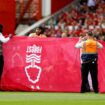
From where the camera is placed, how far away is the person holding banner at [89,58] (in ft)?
70.1

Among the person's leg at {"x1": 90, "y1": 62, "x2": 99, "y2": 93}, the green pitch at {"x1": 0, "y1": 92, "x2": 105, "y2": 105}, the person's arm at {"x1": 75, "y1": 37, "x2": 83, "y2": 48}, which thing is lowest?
the green pitch at {"x1": 0, "y1": 92, "x2": 105, "y2": 105}

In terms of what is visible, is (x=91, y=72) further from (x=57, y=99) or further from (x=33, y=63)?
Answer: (x=57, y=99)

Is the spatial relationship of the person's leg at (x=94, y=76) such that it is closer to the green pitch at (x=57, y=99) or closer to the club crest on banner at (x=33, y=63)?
the green pitch at (x=57, y=99)

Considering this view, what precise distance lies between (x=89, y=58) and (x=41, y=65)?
6.11 feet

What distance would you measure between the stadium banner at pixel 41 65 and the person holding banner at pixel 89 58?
725 mm

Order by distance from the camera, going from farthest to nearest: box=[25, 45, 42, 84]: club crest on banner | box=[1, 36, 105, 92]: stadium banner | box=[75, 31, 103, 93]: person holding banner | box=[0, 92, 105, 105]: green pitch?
box=[25, 45, 42, 84]: club crest on banner
box=[1, 36, 105, 92]: stadium banner
box=[75, 31, 103, 93]: person holding banner
box=[0, 92, 105, 105]: green pitch

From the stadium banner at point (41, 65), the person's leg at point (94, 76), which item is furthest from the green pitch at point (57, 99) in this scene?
the stadium banner at point (41, 65)

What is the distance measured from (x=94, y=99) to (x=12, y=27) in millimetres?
14985

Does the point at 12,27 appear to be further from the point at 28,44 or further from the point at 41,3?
the point at 28,44

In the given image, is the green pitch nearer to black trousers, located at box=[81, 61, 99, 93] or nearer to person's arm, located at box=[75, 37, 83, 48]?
black trousers, located at box=[81, 61, 99, 93]

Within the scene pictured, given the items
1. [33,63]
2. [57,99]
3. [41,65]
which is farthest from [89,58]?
[57,99]

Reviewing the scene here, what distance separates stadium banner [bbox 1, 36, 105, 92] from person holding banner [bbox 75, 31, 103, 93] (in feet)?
2.38

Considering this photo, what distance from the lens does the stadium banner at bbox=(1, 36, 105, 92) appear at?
2238 centimetres

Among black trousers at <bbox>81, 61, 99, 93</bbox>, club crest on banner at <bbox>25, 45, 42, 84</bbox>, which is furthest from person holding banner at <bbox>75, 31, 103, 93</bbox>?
club crest on banner at <bbox>25, 45, 42, 84</bbox>
